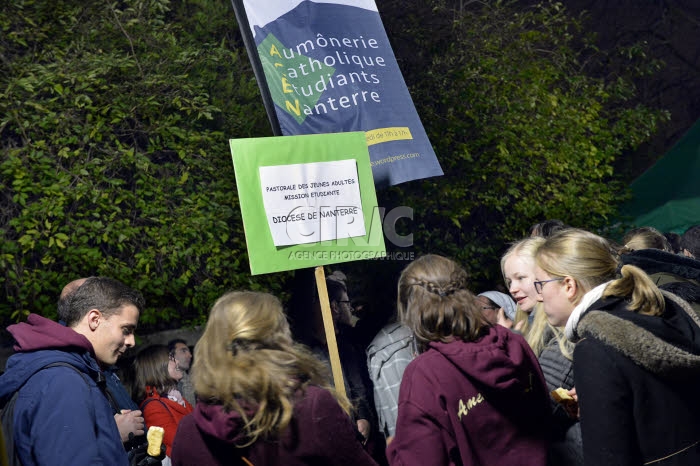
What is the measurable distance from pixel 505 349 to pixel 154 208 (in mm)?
2577

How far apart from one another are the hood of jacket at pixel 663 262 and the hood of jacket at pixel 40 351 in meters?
2.14

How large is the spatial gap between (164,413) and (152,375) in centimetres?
28

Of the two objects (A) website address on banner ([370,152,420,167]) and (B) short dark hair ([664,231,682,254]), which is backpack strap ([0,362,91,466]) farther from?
(B) short dark hair ([664,231,682,254])

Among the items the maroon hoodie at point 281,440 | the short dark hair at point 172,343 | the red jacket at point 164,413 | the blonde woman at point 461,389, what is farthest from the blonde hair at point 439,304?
the short dark hair at point 172,343

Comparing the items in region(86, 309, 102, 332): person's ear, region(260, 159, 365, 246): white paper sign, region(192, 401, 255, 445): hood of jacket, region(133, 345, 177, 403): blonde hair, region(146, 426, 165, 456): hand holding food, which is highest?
region(260, 159, 365, 246): white paper sign

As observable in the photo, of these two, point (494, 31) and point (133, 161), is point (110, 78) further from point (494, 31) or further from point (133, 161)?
point (494, 31)

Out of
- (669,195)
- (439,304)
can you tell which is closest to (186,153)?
(439,304)

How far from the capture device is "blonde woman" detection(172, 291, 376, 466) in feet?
6.97

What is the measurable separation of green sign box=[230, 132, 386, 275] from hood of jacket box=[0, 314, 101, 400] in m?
0.99

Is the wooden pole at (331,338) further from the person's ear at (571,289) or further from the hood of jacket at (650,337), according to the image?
the hood of jacket at (650,337)

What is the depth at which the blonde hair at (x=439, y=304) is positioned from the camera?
8.46ft

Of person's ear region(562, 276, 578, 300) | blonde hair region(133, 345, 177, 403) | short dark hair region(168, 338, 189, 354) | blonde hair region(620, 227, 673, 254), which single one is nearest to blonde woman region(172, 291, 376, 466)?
person's ear region(562, 276, 578, 300)

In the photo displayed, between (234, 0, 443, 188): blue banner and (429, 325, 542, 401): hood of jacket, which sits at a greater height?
(234, 0, 443, 188): blue banner

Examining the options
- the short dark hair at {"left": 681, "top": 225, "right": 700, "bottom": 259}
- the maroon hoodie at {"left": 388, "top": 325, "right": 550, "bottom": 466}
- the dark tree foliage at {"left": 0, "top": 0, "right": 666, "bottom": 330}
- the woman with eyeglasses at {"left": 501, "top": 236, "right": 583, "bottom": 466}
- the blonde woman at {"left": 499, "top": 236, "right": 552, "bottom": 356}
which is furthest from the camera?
the short dark hair at {"left": 681, "top": 225, "right": 700, "bottom": 259}
